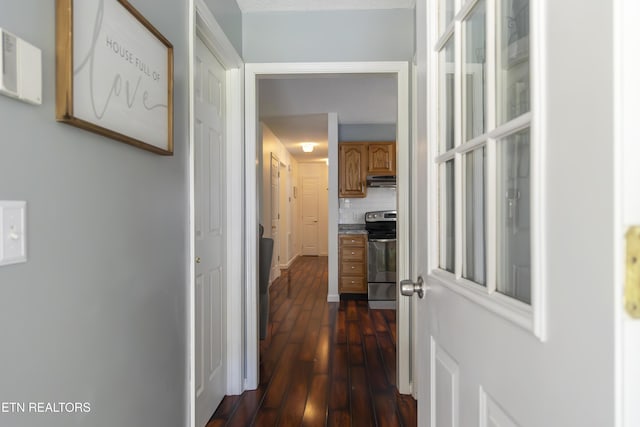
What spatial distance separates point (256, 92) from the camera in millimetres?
2504

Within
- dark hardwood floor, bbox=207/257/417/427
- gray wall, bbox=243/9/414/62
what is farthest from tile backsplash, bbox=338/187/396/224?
gray wall, bbox=243/9/414/62

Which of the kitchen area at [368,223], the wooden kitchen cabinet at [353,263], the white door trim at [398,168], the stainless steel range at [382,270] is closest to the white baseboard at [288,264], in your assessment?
the kitchen area at [368,223]

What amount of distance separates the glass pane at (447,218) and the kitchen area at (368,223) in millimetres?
3730

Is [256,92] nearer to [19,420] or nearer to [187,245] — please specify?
[187,245]

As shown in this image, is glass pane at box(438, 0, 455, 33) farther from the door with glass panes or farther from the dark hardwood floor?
the dark hardwood floor

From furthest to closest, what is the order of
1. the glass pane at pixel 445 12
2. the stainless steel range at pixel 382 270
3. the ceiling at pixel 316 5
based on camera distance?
the stainless steel range at pixel 382 270, the ceiling at pixel 316 5, the glass pane at pixel 445 12

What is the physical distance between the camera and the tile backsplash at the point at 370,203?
579 cm

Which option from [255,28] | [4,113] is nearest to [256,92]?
[255,28]

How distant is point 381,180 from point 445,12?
448 centimetres

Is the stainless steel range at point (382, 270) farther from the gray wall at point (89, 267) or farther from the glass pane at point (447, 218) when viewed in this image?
the glass pane at point (447, 218)

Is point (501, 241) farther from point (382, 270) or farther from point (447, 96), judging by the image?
point (382, 270)

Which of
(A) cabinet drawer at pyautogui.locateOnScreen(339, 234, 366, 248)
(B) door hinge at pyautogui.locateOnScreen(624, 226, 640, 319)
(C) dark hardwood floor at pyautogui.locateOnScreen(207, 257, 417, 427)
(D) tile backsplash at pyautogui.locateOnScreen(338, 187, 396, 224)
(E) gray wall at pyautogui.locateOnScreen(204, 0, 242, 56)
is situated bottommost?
(C) dark hardwood floor at pyautogui.locateOnScreen(207, 257, 417, 427)

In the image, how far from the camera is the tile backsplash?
5.79 m

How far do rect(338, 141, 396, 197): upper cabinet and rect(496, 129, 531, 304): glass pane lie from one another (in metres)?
4.81
